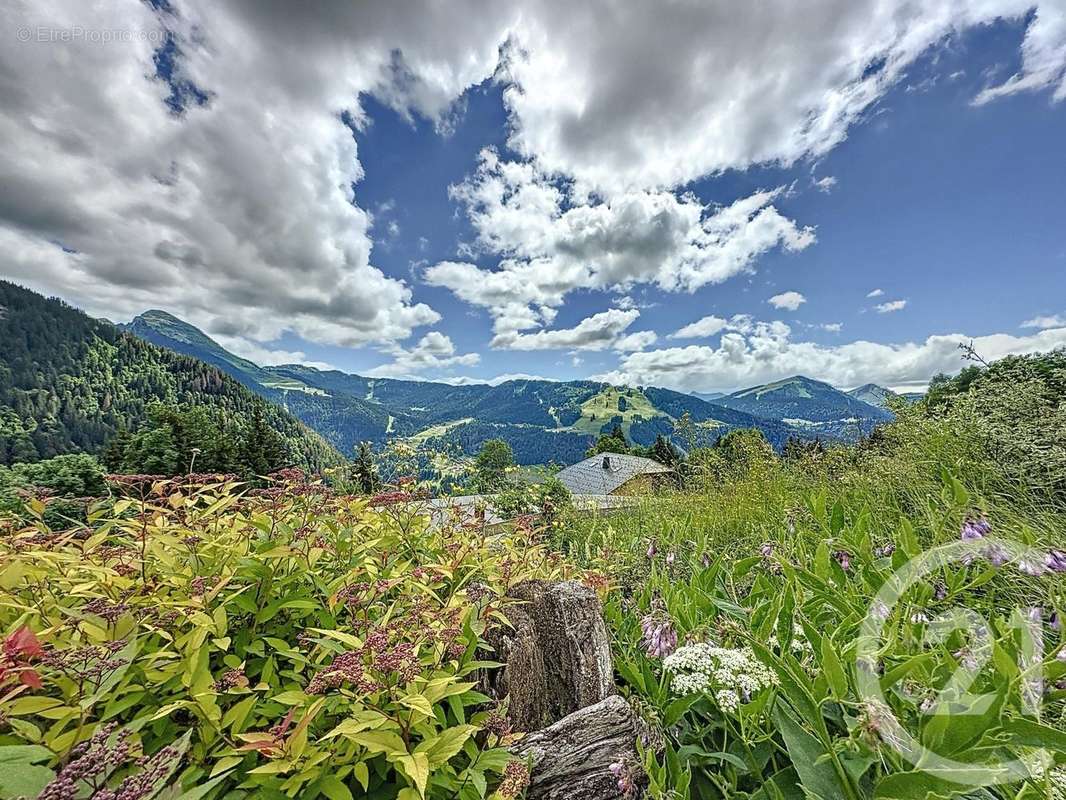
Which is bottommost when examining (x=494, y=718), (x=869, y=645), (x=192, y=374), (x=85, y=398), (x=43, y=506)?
(x=494, y=718)

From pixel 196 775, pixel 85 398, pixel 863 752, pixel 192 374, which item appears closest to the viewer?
pixel 196 775

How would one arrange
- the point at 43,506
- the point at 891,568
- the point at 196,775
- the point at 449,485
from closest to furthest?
the point at 196,775, the point at 43,506, the point at 891,568, the point at 449,485

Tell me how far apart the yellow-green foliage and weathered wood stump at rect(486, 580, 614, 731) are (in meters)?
0.16

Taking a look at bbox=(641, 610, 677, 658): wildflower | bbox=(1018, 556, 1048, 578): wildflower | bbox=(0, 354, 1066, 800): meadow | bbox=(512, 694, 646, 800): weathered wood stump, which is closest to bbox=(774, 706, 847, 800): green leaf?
bbox=(0, 354, 1066, 800): meadow

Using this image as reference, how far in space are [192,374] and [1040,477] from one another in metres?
191

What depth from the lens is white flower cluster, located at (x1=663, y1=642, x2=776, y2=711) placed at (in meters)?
1.60

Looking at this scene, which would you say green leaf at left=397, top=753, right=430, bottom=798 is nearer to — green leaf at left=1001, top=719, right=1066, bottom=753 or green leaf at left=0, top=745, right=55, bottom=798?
green leaf at left=0, top=745, right=55, bottom=798

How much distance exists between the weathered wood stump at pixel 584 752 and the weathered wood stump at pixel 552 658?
35 centimetres

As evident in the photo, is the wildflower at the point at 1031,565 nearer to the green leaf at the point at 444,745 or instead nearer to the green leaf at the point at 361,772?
the green leaf at the point at 444,745

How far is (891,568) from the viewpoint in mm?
1970

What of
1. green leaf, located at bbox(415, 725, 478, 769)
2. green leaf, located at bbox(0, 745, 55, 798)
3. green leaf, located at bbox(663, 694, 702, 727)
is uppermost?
green leaf, located at bbox(0, 745, 55, 798)

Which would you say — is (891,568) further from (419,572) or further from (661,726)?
(419,572)

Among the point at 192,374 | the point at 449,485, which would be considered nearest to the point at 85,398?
the point at 192,374

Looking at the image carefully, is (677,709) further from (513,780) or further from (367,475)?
(367,475)
